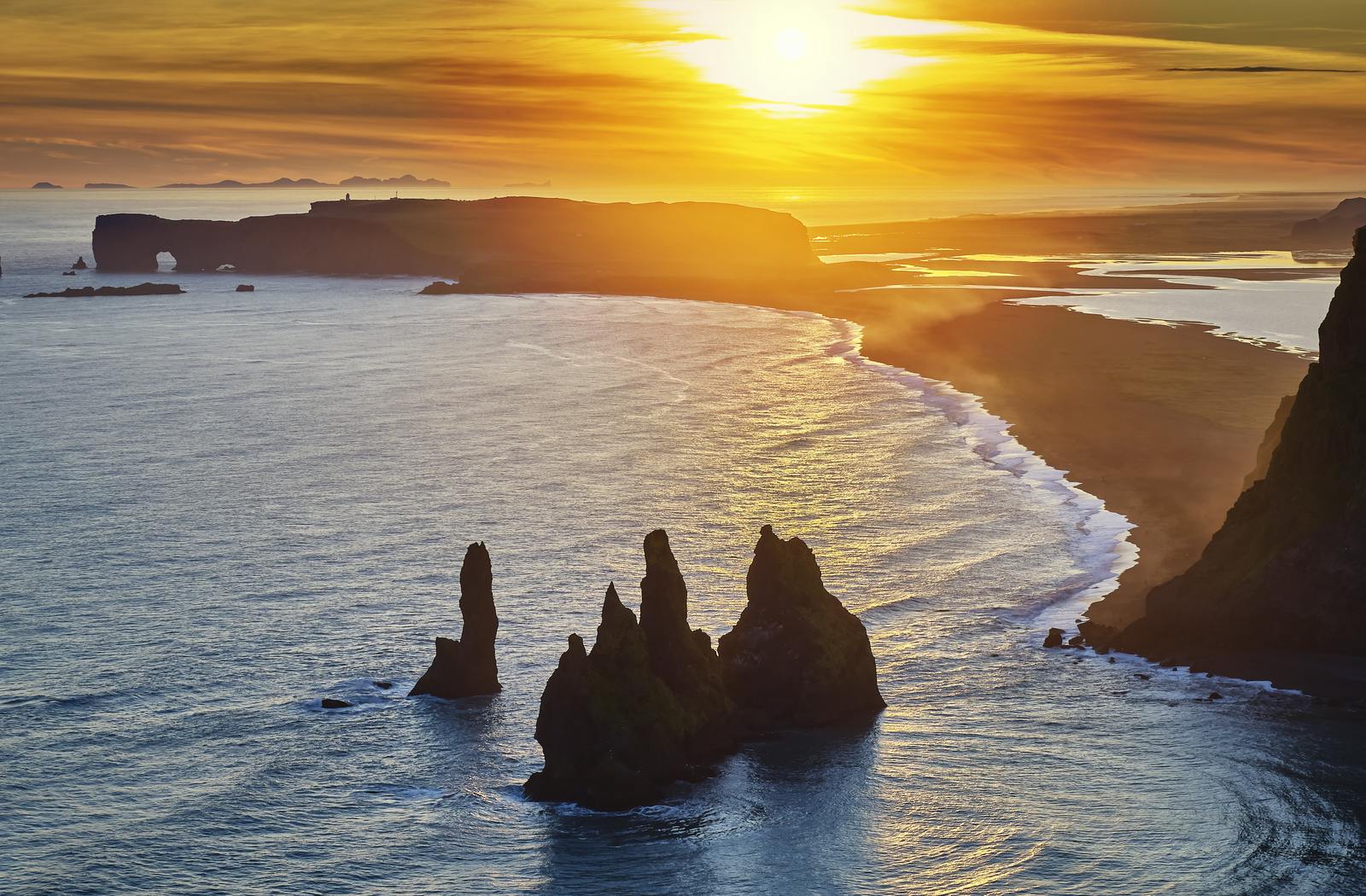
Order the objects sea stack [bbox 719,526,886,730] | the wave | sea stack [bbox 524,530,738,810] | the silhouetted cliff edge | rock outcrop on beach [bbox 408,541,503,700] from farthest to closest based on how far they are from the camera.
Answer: the wave < the silhouetted cliff edge < rock outcrop on beach [bbox 408,541,503,700] < sea stack [bbox 719,526,886,730] < sea stack [bbox 524,530,738,810]

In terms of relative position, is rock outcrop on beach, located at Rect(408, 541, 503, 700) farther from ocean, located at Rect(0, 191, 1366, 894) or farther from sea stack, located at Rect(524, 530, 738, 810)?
sea stack, located at Rect(524, 530, 738, 810)

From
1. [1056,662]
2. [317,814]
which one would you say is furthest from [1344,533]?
[317,814]

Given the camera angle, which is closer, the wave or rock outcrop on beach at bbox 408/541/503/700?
rock outcrop on beach at bbox 408/541/503/700

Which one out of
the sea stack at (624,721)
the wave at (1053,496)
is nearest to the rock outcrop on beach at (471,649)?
the sea stack at (624,721)

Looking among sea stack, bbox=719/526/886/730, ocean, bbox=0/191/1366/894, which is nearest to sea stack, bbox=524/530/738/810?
ocean, bbox=0/191/1366/894

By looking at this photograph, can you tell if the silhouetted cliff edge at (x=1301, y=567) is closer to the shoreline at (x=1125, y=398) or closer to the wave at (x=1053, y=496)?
the shoreline at (x=1125, y=398)

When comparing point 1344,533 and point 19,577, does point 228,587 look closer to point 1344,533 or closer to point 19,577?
point 19,577
